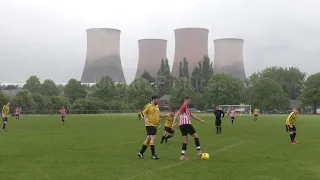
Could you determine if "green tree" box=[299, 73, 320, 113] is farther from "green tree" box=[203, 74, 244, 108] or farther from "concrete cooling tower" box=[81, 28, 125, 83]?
"concrete cooling tower" box=[81, 28, 125, 83]

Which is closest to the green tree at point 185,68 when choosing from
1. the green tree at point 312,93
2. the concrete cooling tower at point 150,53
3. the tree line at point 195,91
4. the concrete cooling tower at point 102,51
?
the tree line at point 195,91

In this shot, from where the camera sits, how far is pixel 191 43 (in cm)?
9194

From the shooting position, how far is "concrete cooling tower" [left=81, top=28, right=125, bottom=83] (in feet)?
272

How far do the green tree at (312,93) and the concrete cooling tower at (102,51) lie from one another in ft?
171

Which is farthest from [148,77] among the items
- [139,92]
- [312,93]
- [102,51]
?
[312,93]

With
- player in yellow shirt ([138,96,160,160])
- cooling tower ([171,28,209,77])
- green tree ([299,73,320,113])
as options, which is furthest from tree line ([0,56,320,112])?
player in yellow shirt ([138,96,160,160])

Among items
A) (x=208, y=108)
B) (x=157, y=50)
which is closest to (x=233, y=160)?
(x=157, y=50)

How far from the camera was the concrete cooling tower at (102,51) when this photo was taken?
272 feet

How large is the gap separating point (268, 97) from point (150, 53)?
111 feet

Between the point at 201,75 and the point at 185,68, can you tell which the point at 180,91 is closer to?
the point at 185,68

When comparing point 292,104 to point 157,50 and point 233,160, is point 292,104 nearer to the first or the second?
point 157,50

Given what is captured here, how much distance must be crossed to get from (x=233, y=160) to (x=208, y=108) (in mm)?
99461

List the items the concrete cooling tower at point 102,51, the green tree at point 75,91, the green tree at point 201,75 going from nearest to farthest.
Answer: the concrete cooling tower at point 102,51
the green tree at point 75,91
the green tree at point 201,75

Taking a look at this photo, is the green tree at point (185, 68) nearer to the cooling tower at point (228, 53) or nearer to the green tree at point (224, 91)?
the green tree at point (224, 91)
